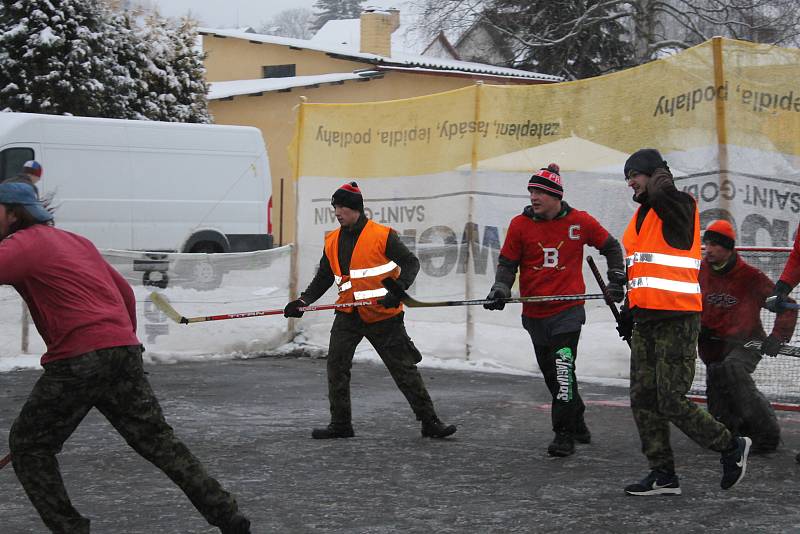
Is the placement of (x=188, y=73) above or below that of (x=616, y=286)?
above

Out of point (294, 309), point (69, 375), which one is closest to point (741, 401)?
point (294, 309)

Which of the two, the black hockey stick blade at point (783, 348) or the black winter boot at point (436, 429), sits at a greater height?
the black hockey stick blade at point (783, 348)

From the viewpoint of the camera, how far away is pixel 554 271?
7.62m

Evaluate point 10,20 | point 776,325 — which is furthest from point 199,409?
point 10,20

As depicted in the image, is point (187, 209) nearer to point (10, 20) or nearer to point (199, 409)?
point (10, 20)

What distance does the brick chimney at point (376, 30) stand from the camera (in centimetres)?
3408

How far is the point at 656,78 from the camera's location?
10.2 metres

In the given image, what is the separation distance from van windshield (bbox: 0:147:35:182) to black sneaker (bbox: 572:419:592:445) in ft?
31.2

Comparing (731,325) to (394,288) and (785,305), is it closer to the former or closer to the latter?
(785,305)

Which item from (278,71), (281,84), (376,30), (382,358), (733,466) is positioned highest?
(376,30)

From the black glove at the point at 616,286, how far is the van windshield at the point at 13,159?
9716 millimetres

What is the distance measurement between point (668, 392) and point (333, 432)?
2.60 metres

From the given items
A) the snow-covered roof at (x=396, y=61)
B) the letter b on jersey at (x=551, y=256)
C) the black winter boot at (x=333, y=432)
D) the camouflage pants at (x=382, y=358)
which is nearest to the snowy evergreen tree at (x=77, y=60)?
the snow-covered roof at (x=396, y=61)

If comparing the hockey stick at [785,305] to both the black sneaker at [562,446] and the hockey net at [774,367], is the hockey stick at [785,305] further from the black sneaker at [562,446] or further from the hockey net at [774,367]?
the black sneaker at [562,446]
